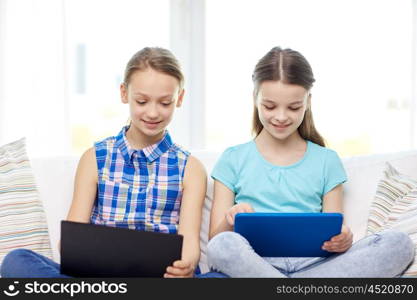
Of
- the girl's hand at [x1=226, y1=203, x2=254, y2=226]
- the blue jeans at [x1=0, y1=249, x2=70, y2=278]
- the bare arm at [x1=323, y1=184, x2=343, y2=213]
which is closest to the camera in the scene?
the blue jeans at [x1=0, y1=249, x2=70, y2=278]

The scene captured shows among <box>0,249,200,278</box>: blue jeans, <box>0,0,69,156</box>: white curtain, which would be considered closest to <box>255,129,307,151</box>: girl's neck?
<box>0,249,200,278</box>: blue jeans

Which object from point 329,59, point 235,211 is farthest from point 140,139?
point 329,59

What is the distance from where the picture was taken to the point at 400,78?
316 centimetres

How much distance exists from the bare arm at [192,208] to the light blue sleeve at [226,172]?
4cm

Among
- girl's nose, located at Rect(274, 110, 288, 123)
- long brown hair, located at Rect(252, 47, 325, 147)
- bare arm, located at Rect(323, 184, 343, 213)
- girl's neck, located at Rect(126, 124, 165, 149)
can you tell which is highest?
long brown hair, located at Rect(252, 47, 325, 147)

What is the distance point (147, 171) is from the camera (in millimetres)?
2027

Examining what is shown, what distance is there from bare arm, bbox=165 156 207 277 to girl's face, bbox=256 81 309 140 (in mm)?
258

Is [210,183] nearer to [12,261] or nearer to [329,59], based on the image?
[12,261]

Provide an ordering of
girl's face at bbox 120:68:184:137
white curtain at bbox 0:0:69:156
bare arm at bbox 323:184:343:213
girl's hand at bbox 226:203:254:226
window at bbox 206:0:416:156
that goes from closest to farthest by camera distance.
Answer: girl's hand at bbox 226:203:254:226, girl's face at bbox 120:68:184:137, bare arm at bbox 323:184:343:213, white curtain at bbox 0:0:69:156, window at bbox 206:0:416:156

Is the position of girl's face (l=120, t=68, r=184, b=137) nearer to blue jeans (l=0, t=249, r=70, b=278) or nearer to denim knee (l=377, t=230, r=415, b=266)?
blue jeans (l=0, t=249, r=70, b=278)

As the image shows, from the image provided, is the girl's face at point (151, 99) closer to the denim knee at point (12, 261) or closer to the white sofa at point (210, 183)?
the white sofa at point (210, 183)

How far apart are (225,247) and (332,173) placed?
1.73ft

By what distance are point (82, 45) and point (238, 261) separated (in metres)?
1.75

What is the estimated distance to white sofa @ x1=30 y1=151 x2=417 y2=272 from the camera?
2.09m
